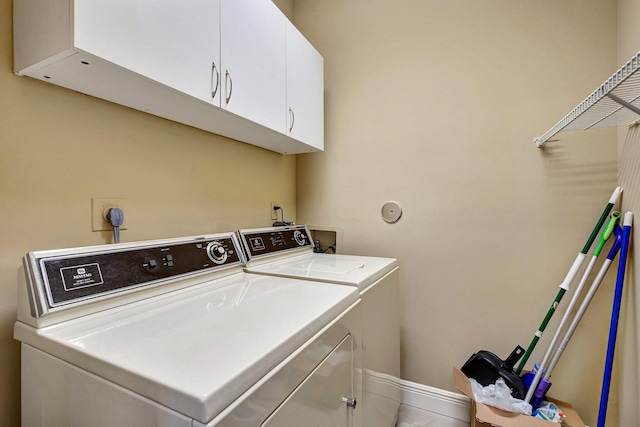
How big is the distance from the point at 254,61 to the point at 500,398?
1.99 meters

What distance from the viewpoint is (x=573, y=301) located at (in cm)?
146

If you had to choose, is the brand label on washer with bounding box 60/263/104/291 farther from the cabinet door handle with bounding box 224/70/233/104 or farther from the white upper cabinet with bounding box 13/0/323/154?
the cabinet door handle with bounding box 224/70/233/104

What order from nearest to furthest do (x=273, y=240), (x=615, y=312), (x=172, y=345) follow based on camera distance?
(x=172, y=345) → (x=615, y=312) → (x=273, y=240)

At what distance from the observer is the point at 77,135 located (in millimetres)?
1021

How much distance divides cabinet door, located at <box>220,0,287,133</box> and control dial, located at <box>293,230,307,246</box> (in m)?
0.66

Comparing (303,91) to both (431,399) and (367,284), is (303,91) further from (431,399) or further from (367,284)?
(431,399)

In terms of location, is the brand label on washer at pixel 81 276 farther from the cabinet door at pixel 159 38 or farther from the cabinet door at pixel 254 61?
the cabinet door at pixel 254 61

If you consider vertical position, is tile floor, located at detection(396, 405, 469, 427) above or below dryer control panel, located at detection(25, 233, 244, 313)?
below

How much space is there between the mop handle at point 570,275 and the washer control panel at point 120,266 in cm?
162

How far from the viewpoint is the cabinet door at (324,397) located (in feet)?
2.17

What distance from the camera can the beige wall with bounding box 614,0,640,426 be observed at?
125 centimetres

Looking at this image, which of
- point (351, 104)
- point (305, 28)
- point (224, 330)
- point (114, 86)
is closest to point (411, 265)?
point (351, 104)

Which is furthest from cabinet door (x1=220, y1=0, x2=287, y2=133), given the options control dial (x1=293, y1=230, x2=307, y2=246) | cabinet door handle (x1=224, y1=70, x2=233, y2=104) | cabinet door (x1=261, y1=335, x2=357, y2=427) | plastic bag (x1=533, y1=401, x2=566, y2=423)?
plastic bag (x1=533, y1=401, x2=566, y2=423)

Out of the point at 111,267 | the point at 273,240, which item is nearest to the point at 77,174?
the point at 111,267
